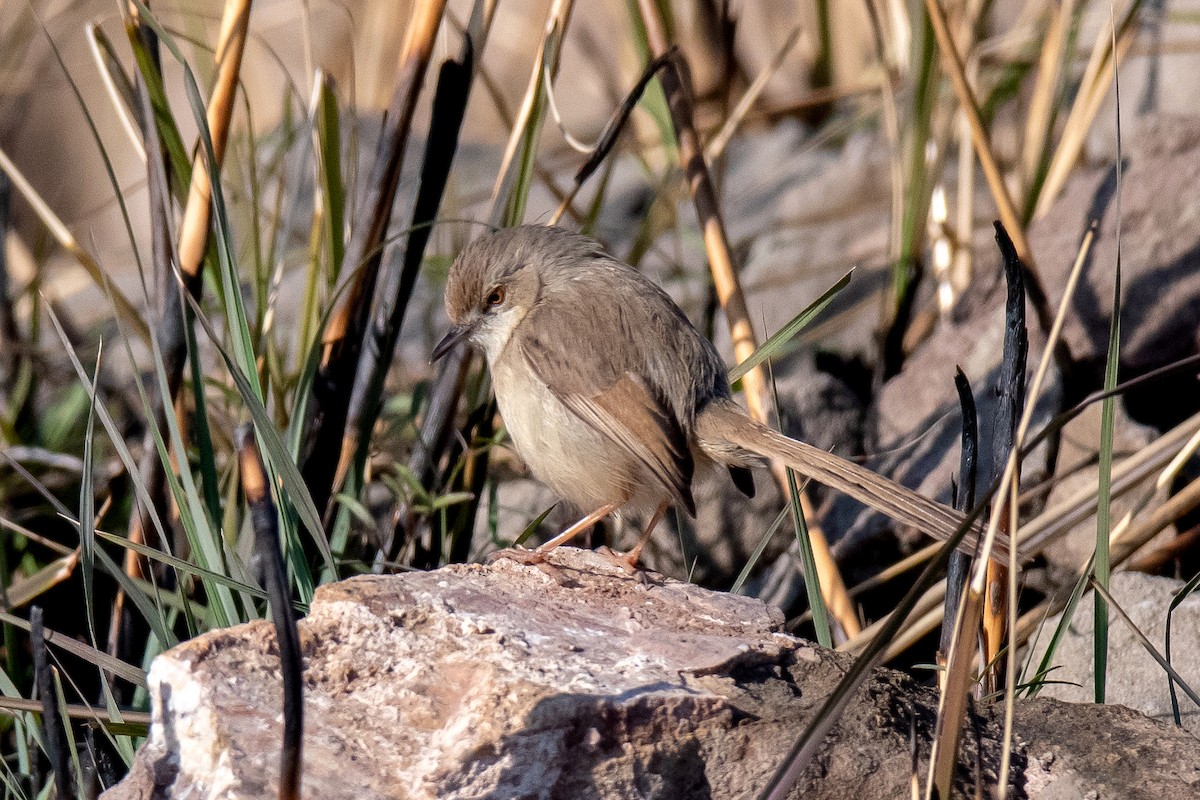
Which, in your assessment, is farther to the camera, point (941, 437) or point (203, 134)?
point (941, 437)

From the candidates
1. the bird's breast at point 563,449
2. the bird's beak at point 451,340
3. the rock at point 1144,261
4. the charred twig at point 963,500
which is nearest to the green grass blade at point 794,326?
the charred twig at point 963,500

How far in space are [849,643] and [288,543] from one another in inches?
61.2


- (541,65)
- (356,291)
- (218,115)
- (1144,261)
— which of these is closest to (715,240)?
(541,65)

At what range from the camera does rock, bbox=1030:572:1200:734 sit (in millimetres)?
3203

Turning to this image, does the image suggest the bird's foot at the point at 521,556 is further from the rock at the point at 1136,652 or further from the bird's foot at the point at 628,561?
the rock at the point at 1136,652

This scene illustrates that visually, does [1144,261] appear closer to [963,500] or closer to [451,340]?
[963,500]

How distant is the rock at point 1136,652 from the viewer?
3203 millimetres

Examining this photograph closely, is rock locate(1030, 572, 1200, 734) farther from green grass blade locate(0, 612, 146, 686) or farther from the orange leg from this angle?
green grass blade locate(0, 612, 146, 686)

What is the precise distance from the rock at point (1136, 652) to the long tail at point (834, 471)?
0.63m

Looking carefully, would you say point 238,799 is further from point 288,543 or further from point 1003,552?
point 1003,552

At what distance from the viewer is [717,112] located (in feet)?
26.0

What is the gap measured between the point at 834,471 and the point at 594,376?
0.96 metres

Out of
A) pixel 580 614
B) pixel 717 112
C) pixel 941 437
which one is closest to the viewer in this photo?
pixel 580 614

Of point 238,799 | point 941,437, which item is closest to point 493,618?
point 238,799
